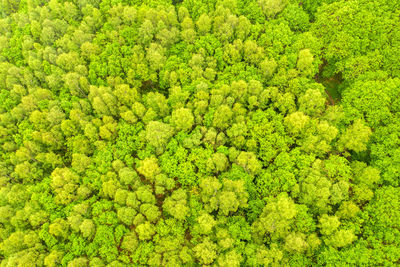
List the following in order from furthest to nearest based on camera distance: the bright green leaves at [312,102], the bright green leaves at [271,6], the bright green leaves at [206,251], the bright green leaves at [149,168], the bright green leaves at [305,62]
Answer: the bright green leaves at [271,6], the bright green leaves at [305,62], the bright green leaves at [312,102], the bright green leaves at [149,168], the bright green leaves at [206,251]

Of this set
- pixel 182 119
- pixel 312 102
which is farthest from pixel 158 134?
pixel 312 102

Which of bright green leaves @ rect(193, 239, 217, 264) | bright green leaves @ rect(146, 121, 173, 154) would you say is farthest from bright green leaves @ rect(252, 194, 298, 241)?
bright green leaves @ rect(146, 121, 173, 154)

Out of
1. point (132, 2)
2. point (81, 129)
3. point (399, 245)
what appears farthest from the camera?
point (132, 2)

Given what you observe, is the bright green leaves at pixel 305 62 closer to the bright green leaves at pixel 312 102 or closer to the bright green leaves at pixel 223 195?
the bright green leaves at pixel 312 102

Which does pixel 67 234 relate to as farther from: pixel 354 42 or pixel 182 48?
pixel 354 42

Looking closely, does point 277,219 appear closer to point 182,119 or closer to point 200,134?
point 200,134

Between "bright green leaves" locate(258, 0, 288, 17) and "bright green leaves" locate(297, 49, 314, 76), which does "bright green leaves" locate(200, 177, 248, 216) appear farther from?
"bright green leaves" locate(258, 0, 288, 17)

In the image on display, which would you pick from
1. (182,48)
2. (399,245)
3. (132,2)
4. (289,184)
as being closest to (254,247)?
(289,184)

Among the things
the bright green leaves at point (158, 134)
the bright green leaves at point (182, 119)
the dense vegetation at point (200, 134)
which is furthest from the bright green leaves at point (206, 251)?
the bright green leaves at point (182, 119)
